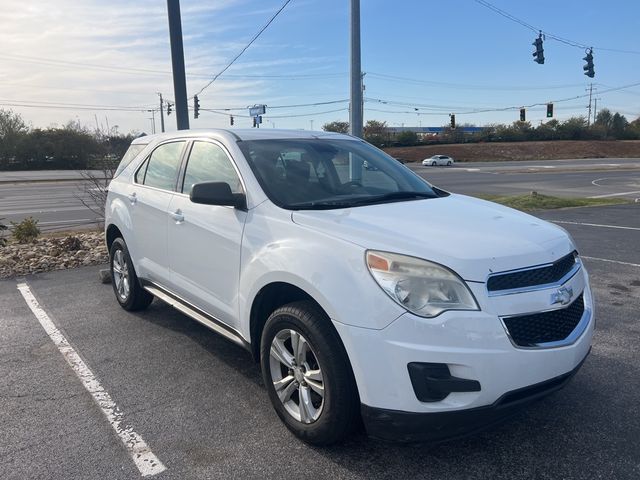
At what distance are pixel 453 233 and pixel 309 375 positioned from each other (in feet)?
3.64

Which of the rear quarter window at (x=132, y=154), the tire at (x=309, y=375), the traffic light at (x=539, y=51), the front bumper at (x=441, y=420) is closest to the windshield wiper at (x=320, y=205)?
the tire at (x=309, y=375)

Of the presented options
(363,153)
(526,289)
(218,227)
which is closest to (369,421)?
(526,289)

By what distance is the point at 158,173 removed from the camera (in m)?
4.89

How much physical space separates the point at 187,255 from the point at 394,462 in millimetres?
2179

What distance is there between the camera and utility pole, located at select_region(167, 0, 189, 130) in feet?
29.5

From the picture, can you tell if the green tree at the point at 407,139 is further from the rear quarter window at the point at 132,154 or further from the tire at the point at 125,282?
the tire at the point at 125,282

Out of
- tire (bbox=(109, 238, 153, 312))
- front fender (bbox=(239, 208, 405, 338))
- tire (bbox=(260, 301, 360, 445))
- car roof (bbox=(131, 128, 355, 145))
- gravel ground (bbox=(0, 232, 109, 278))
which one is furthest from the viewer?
gravel ground (bbox=(0, 232, 109, 278))

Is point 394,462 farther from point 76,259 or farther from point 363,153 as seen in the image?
point 76,259

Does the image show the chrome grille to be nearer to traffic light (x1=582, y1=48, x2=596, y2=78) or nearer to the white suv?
the white suv

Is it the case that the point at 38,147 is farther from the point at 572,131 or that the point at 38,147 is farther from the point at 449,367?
the point at 572,131

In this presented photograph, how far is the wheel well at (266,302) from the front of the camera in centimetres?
314

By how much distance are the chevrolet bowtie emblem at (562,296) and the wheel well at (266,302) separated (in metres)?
1.32

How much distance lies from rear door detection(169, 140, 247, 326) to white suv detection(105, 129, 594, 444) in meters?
0.02

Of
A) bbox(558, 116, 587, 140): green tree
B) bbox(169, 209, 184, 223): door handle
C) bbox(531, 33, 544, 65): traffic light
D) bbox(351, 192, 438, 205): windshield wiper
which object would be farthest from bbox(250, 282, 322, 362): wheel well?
bbox(558, 116, 587, 140): green tree
